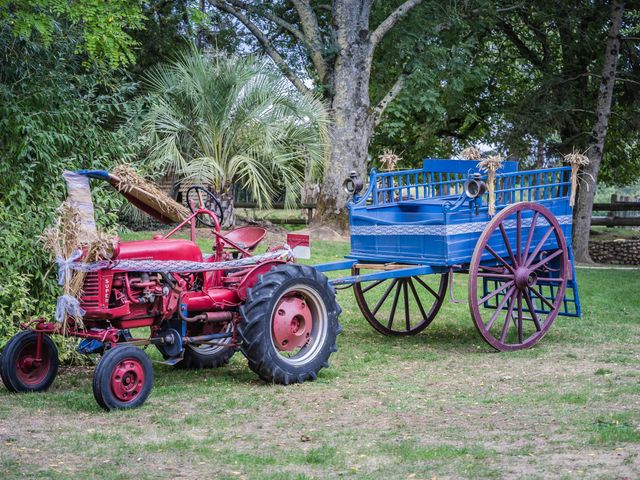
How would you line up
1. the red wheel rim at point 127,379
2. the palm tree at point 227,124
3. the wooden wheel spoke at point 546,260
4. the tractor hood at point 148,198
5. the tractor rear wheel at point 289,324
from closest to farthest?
1. the red wheel rim at point 127,379
2. the tractor hood at point 148,198
3. the tractor rear wheel at point 289,324
4. the wooden wheel spoke at point 546,260
5. the palm tree at point 227,124

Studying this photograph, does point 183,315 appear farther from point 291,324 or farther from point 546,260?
point 546,260

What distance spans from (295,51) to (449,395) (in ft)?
58.9

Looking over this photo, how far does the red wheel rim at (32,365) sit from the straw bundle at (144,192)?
1461 millimetres

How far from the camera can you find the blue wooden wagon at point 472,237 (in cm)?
997

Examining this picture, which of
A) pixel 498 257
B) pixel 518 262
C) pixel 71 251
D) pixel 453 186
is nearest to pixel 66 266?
pixel 71 251

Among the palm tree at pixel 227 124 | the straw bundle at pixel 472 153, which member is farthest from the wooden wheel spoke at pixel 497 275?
the palm tree at pixel 227 124

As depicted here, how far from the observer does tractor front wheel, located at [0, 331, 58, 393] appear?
7.71 meters

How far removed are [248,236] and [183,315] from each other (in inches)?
55.3

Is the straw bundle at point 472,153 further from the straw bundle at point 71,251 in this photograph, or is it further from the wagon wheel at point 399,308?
the straw bundle at point 71,251

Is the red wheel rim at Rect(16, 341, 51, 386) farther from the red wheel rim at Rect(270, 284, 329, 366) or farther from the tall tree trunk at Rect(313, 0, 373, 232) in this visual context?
the tall tree trunk at Rect(313, 0, 373, 232)

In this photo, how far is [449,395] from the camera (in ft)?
26.3

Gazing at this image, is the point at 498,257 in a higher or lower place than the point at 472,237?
A: lower

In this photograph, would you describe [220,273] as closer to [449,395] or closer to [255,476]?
[449,395]

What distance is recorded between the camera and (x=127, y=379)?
7332mm
